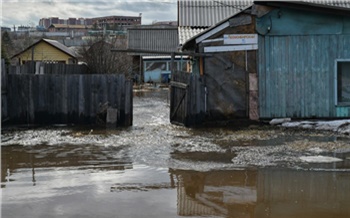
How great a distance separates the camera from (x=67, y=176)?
7.63 metres

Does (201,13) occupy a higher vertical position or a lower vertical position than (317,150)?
higher

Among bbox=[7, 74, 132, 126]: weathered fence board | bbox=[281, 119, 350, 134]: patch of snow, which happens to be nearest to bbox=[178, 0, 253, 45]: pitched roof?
bbox=[7, 74, 132, 126]: weathered fence board

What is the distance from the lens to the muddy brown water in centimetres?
591

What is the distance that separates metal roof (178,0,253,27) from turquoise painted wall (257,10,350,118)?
9.13 m

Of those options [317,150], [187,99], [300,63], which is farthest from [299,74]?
[317,150]

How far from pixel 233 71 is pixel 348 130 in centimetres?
381

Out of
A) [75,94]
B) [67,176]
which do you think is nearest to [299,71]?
[75,94]

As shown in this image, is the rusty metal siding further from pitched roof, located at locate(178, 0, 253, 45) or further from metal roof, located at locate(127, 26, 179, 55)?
pitched roof, located at locate(178, 0, 253, 45)

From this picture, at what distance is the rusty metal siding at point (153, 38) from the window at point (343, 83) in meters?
38.6

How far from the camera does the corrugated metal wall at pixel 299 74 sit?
45.9 ft

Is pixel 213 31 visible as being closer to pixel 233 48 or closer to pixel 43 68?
pixel 233 48

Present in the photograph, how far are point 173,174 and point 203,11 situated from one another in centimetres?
1766

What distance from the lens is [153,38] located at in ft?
175

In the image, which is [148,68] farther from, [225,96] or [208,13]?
[225,96]
